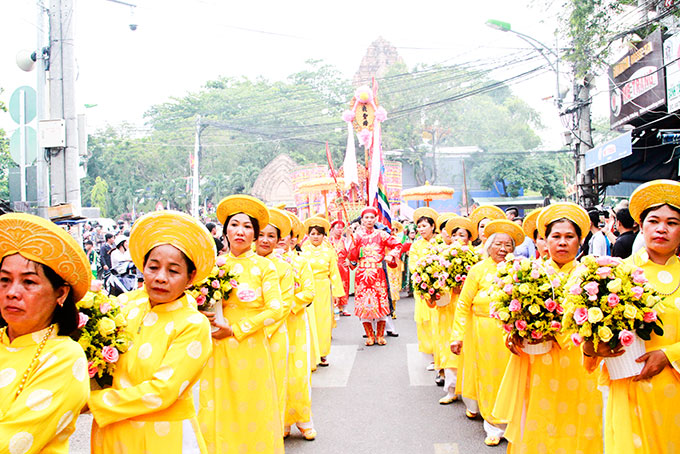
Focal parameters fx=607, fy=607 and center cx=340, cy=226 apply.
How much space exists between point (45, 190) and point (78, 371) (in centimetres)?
693

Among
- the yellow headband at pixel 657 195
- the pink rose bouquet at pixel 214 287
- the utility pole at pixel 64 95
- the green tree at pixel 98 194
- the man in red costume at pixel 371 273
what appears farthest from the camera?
the green tree at pixel 98 194

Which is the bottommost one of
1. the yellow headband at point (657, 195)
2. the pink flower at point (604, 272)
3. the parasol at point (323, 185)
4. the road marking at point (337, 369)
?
the road marking at point (337, 369)

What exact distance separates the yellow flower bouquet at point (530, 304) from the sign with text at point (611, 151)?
8382 mm

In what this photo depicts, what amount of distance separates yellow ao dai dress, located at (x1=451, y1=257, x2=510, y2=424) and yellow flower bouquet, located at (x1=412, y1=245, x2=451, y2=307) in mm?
919

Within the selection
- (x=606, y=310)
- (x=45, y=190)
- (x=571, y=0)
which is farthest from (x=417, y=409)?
(x=571, y=0)

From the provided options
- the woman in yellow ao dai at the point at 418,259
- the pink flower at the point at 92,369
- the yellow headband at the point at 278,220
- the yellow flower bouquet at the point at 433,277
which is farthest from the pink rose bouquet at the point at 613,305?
the woman in yellow ao dai at the point at 418,259

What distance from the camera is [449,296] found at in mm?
6883

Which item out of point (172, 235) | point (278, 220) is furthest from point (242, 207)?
point (172, 235)

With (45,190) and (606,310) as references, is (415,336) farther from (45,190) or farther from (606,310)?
(606,310)

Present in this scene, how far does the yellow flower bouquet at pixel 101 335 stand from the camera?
2574mm

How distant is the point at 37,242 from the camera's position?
2.20m

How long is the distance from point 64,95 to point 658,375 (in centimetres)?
755

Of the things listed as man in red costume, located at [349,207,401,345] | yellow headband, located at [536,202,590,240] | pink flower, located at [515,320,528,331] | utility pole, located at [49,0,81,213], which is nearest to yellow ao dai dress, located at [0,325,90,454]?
pink flower, located at [515,320,528,331]

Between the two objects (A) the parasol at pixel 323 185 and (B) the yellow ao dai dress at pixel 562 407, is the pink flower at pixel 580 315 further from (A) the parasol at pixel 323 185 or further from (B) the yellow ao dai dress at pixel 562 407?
(A) the parasol at pixel 323 185
